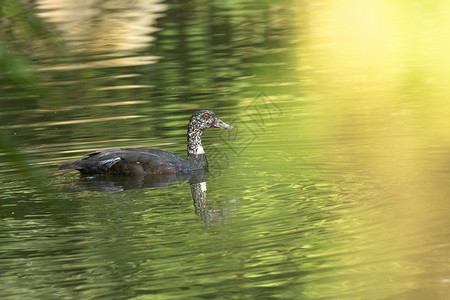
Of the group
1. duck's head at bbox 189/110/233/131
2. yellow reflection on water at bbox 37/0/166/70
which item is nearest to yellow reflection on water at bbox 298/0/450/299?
duck's head at bbox 189/110/233/131

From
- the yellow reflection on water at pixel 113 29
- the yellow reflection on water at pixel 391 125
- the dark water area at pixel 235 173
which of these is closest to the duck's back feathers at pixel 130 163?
the dark water area at pixel 235 173

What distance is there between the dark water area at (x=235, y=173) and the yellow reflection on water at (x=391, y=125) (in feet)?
0.09

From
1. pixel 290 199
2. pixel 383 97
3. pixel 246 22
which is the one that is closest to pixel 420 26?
pixel 246 22

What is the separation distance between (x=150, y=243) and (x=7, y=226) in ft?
5.22

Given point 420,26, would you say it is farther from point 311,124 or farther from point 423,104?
point 311,124

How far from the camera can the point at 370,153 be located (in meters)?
9.03

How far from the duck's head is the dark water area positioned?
1.44 feet

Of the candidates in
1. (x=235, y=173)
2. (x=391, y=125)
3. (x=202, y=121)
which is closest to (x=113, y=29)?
(x=202, y=121)

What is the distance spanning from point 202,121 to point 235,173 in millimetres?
1571

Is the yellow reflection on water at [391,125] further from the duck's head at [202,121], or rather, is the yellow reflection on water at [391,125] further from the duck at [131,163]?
the duck at [131,163]

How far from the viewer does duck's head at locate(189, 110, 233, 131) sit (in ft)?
32.0

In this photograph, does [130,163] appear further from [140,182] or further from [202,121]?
[202,121]

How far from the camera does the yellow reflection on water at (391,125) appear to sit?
17.8ft

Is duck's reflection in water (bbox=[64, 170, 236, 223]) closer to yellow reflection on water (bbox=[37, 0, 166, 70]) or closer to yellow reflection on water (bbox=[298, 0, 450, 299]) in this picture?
yellow reflection on water (bbox=[298, 0, 450, 299])
